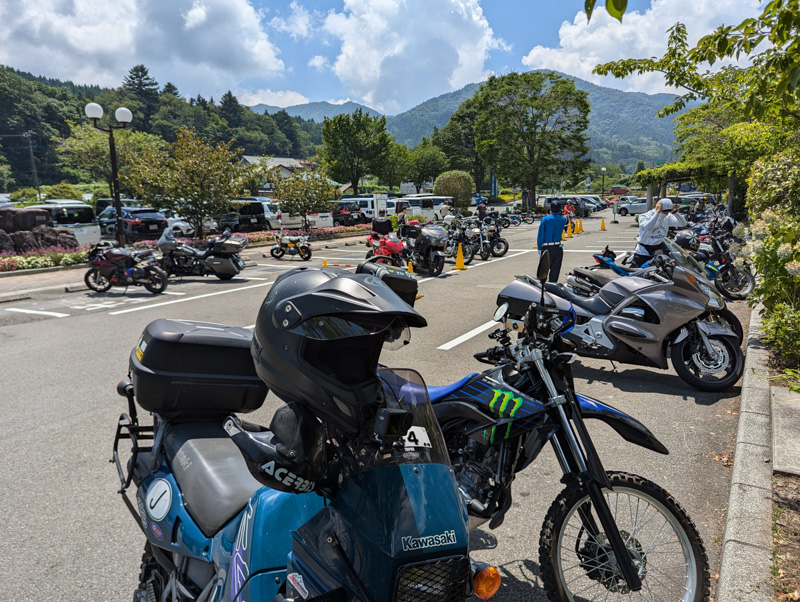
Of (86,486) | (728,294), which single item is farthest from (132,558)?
(728,294)

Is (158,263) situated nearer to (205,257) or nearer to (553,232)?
(205,257)

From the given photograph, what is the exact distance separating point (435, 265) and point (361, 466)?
12.0 m

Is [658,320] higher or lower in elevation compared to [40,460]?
higher

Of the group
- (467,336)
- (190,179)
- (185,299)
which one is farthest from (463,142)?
(467,336)

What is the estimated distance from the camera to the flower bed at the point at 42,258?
47.8 ft

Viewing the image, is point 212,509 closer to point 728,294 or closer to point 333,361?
point 333,361

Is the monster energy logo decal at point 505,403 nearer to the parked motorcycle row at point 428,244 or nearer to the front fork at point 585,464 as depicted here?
the front fork at point 585,464

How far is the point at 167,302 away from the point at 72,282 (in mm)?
4211

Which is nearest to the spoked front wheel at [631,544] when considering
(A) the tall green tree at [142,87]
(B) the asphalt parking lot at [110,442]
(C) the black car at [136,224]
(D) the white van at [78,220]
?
(B) the asphalt parking lot at [110,442]

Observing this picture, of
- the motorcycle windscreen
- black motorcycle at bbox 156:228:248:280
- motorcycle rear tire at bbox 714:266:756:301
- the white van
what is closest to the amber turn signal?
the motorcycle windscreen

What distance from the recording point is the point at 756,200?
10523 millimetres

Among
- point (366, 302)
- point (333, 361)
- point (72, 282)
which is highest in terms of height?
point (366, 302)

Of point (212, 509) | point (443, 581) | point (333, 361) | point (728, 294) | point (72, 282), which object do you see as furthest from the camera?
point (72, 282)

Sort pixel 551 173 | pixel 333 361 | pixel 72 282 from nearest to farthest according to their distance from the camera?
pixel 333 361
pixel 72 282
pixel 551 173
